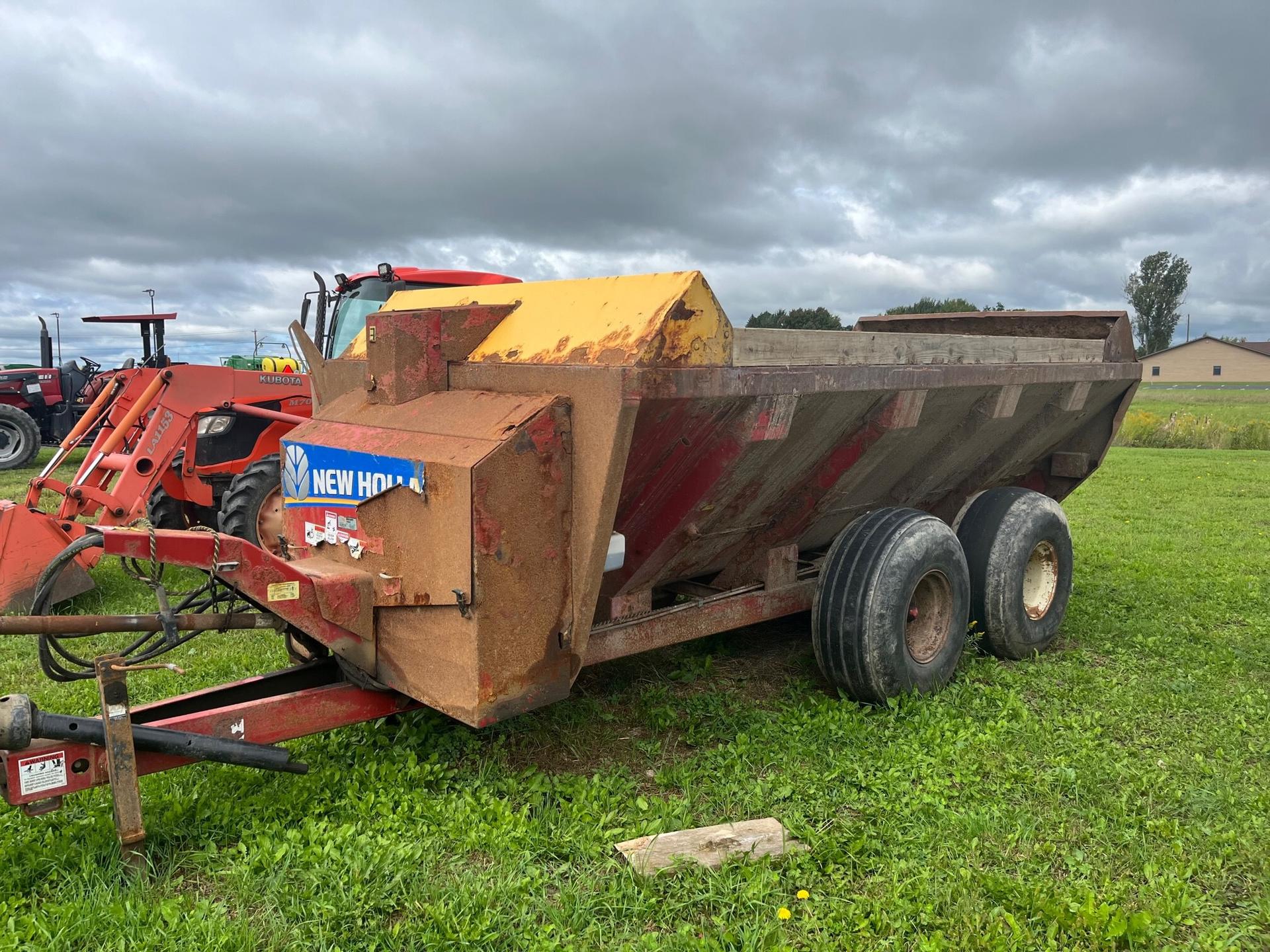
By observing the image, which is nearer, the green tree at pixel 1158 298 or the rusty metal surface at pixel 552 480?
the rusty metal surface at pixel 552 480

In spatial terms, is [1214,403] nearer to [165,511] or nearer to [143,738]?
[165,511]

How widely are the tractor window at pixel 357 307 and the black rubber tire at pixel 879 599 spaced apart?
4.39 metres

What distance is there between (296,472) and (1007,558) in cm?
354

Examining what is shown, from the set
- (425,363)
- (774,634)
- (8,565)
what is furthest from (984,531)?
(8,565)

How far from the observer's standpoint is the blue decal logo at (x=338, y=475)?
3393 mm

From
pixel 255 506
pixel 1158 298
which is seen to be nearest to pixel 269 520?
pixel 255 506

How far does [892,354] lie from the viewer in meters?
4.17

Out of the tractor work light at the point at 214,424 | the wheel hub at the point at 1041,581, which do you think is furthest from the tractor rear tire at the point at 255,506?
the wheel hub at the point at 1041,581

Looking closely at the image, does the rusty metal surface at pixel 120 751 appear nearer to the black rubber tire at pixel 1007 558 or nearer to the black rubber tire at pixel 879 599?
the black rubber tire at pixel 879 599

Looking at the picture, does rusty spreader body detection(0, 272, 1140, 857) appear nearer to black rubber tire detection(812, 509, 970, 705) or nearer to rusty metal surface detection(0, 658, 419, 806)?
rusty metal surface detection(0, 658, 419, 806)

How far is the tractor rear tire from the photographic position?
6.48m

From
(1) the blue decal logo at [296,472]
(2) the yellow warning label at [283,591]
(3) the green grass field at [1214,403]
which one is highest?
(1) the blue decal logo at [296,472]

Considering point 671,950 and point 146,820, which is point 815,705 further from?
point 146,820

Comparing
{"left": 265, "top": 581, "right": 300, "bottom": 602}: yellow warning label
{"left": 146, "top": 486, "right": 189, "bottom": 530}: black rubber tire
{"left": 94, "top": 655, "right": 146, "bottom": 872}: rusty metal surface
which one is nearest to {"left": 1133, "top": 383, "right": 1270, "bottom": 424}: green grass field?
{"left": 146, "top": 486, "right": 189, "bottom": 530}: black rubber tire
